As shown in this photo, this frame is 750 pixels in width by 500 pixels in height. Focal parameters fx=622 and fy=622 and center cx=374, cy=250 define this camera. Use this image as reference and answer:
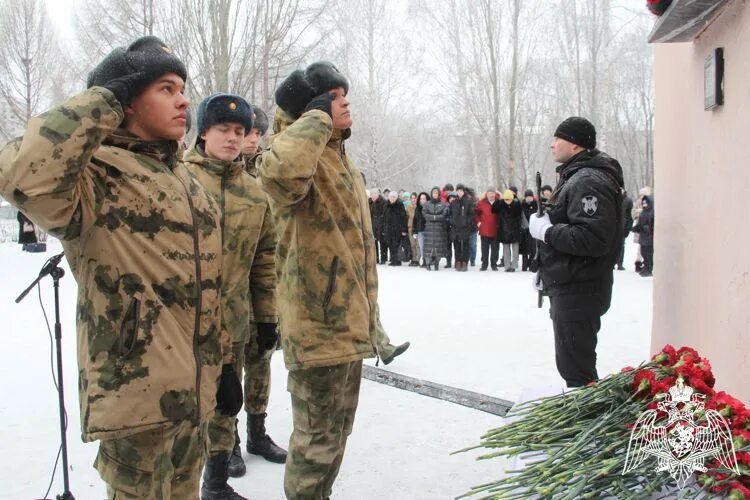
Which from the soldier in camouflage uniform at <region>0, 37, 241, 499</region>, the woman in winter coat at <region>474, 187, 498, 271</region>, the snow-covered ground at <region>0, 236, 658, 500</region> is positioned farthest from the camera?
the woman in winter coat at <region>474, 187, 498, 271</region>

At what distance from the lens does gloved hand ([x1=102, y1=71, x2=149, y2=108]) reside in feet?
5.51

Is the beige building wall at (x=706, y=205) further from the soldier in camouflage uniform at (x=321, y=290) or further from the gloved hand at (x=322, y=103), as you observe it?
the gloved hand at (x=322, y=103)

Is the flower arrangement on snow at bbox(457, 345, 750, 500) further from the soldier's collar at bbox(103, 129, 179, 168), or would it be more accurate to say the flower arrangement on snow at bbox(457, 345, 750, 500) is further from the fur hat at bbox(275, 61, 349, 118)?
the fur hat at bbox(275, 61, 349, 118)

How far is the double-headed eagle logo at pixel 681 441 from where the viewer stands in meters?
1.72

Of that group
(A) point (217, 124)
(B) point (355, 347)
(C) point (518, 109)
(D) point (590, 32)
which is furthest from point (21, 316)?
(D) point (590, 32)

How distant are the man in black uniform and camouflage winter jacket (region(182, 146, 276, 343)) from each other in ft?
4.99

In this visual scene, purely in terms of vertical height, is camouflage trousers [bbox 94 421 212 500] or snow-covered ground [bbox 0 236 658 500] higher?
camouflage trousers [bbox 94 421 212 500]

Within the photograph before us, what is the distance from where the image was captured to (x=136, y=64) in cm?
179

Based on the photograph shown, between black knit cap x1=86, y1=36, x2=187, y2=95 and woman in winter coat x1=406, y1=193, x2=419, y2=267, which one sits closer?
black knit cap x1=86, y1=36, x2=187, y2=95

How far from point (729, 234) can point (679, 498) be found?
1.27m

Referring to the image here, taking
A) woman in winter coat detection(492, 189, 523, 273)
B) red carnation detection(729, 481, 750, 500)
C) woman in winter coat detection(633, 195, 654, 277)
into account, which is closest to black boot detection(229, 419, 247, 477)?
red carnation detection(729, 481, 750, 500)

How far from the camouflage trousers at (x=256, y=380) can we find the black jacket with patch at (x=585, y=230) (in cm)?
162

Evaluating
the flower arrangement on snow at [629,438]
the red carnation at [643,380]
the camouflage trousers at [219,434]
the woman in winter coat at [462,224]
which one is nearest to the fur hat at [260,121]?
the camouflage trousers at [219,434]

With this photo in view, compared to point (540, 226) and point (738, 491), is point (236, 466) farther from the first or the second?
point (738, 491)
